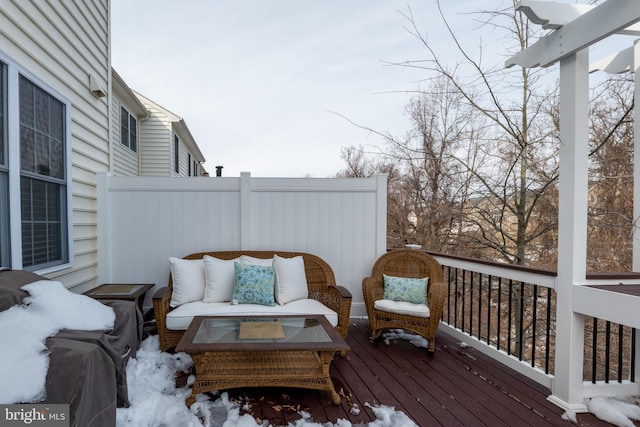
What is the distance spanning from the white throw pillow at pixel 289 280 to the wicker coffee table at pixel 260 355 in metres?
0.80

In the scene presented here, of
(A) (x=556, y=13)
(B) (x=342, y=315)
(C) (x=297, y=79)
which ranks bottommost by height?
(B) (x=342, y=315)

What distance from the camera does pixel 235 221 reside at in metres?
3.90

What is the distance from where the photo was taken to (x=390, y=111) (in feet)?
23.6

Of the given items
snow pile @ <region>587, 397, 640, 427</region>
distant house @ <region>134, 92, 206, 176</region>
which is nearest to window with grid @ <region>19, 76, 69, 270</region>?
snow pile @ <region>587, 397, 640, 427</region>

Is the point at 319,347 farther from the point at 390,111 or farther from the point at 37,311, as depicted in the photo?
the point at 390,111

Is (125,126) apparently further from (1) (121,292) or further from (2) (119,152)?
(1) (121,292)

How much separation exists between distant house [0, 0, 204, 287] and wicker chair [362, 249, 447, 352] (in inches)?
117

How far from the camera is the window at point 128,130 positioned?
23.2 ft

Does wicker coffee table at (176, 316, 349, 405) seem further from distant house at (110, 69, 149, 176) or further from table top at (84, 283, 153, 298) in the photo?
distant house at (110, 69, 149, 176)

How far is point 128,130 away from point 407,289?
7.36 meters

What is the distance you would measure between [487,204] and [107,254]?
5886 mm

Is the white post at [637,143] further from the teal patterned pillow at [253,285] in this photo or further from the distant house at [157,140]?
the distant house at [157,140]

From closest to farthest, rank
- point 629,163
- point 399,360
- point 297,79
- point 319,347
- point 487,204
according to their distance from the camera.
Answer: point 319,347
point 399,360
point 629,163
point 487,204
point 297,79

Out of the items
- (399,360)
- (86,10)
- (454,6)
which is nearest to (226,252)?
(399,360)
